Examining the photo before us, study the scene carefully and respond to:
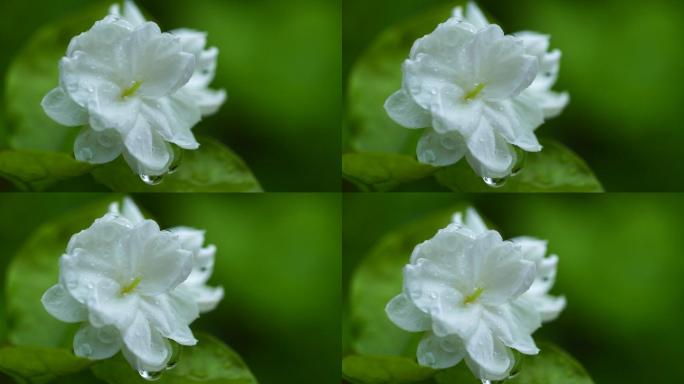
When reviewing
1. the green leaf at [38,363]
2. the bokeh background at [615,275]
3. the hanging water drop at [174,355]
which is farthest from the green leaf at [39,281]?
the bokeh background at [615,275]

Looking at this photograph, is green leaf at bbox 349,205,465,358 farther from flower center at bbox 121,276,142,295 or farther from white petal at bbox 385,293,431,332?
flower center at bbox 121,276,142,295

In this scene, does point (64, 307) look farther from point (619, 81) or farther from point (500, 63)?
point (619, 81)

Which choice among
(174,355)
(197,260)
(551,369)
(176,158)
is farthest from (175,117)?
(551,369)

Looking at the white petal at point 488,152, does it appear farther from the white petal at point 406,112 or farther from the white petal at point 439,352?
the white petal at point 439,352

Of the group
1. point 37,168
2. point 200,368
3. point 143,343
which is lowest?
point 200,368

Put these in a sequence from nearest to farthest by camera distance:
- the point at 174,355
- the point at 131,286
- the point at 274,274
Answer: the point at 131,286, the point at 174,355, the point at 274,274

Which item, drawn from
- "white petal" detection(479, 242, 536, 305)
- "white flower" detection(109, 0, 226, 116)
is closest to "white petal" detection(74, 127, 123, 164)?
"white flower" detection(109, 0, 226, 116)
